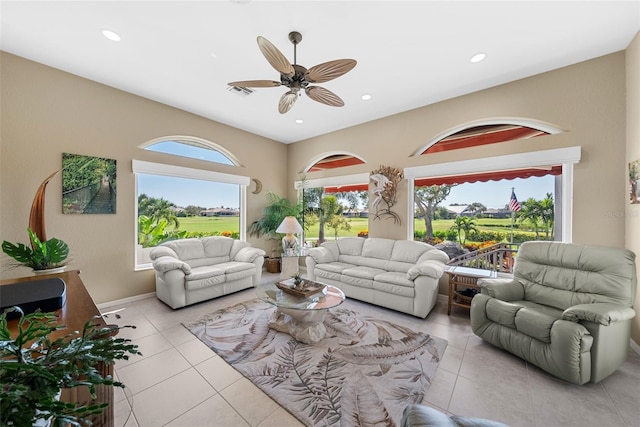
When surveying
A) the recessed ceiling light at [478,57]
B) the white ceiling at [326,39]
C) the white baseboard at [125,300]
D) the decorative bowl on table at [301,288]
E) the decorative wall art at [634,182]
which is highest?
the white ceiling at [326,39]

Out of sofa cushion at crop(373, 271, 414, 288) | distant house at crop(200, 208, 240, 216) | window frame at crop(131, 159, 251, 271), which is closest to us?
sofa cushion at crop(373, 271, 414, 288)

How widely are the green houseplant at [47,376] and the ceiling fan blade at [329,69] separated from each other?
2.11 m

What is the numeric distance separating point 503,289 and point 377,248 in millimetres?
1925

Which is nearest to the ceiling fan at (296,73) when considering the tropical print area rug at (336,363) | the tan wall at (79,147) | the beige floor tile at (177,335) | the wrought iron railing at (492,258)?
the tan wall at (79,147)

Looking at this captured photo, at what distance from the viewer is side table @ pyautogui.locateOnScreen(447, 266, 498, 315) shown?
10.2ft

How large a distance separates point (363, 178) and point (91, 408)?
4.51 meters

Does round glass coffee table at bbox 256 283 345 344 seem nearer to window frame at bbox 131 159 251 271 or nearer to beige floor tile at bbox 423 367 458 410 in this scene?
beige floor tile at bbox 423 367 458 410

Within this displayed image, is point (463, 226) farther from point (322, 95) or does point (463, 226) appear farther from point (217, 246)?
point (217, 246)

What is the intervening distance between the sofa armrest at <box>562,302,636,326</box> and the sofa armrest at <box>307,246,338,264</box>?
2.98 m

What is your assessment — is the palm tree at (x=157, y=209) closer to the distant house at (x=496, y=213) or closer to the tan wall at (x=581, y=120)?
the tan wall at (x=581, y=120)

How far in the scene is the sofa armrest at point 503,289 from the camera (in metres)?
2.48

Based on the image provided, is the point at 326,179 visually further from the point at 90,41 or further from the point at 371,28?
the point at 90,41

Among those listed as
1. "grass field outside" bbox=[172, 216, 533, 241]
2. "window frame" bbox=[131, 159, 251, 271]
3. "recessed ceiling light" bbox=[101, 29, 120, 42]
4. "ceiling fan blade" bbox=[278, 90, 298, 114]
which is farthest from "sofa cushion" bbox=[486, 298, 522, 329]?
"recessed ceiling light" bbox=[101, 29, 120, 42]

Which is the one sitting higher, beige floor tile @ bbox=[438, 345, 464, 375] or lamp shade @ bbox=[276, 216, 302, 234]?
lamp shade @ bbox=[276, 216, 302, 234]
